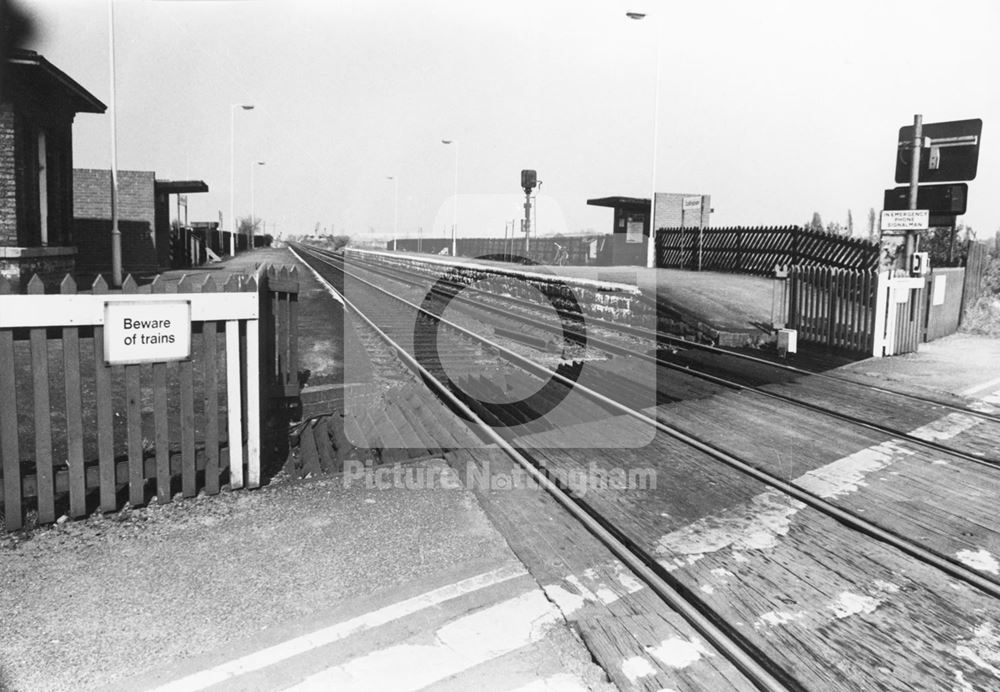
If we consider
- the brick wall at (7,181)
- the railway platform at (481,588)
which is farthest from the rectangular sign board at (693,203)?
the railway platform at (481,588)

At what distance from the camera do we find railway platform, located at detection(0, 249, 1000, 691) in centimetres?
307

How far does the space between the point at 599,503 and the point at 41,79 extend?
18592mm

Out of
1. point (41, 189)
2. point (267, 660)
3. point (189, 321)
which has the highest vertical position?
point (41, 189)

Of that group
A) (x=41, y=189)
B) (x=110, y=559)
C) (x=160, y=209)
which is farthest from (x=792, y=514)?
(x=160, y=209)

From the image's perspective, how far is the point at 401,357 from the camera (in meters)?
10.5

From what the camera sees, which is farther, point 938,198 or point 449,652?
point 938,198

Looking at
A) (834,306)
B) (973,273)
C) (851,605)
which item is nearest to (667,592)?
(851,605)

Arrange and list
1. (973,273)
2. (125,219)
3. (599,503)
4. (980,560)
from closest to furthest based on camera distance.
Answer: (980,560) < (599,503) < (973,273) < (125,219)

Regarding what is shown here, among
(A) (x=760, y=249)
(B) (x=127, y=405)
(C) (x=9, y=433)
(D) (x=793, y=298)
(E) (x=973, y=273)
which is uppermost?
(A) (x=760, y=249)

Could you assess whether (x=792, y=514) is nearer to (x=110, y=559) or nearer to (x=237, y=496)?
(x=237, y=496)

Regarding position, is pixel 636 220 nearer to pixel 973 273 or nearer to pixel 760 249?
pixel 760 249

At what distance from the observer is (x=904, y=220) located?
12.1m

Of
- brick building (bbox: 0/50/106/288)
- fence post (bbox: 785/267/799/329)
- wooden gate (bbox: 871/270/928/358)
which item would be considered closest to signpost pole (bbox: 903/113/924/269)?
wooden gate (bbox: 871/270/928/358)

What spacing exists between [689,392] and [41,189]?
17207 mm
